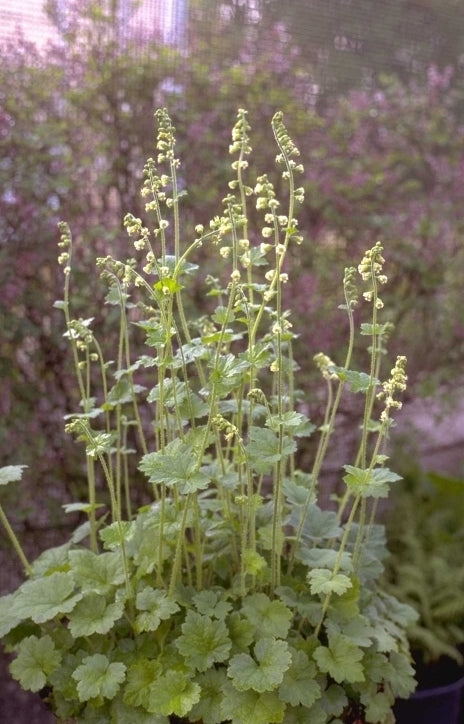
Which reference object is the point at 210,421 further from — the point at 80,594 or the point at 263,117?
the point at 263,117

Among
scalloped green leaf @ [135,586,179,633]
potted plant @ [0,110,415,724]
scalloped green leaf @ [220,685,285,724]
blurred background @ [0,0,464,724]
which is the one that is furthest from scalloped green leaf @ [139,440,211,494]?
blurred background @ [0,0,464,724]

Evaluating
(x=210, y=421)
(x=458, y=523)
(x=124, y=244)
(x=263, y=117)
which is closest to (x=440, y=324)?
(x=458, y=523)

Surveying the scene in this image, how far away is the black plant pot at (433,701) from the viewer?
4.97 ft

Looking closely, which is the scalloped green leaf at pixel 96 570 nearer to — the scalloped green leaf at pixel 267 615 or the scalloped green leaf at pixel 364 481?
the scalloped green leaf at pixel 267 615

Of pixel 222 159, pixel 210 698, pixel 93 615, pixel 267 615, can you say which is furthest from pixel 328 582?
pixel 222 159

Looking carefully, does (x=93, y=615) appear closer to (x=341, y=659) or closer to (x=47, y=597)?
(x=47, y=597)

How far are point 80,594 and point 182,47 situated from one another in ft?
4.60

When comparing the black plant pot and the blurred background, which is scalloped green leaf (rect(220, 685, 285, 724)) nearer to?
the black plant pot

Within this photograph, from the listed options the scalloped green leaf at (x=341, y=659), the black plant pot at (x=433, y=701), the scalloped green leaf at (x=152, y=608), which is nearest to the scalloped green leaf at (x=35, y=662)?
the scalloped green leaf at (x=152, y=608)

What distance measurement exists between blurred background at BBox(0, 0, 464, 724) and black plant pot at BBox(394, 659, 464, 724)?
2.43 feet

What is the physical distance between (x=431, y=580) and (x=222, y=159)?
4.07 ft

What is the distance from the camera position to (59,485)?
1801 mm

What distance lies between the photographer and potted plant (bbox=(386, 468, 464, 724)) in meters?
1.56

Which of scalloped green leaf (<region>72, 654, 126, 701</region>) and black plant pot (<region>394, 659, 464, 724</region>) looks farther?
black plant pot (<region>394, 659, 464, 724</region>)
